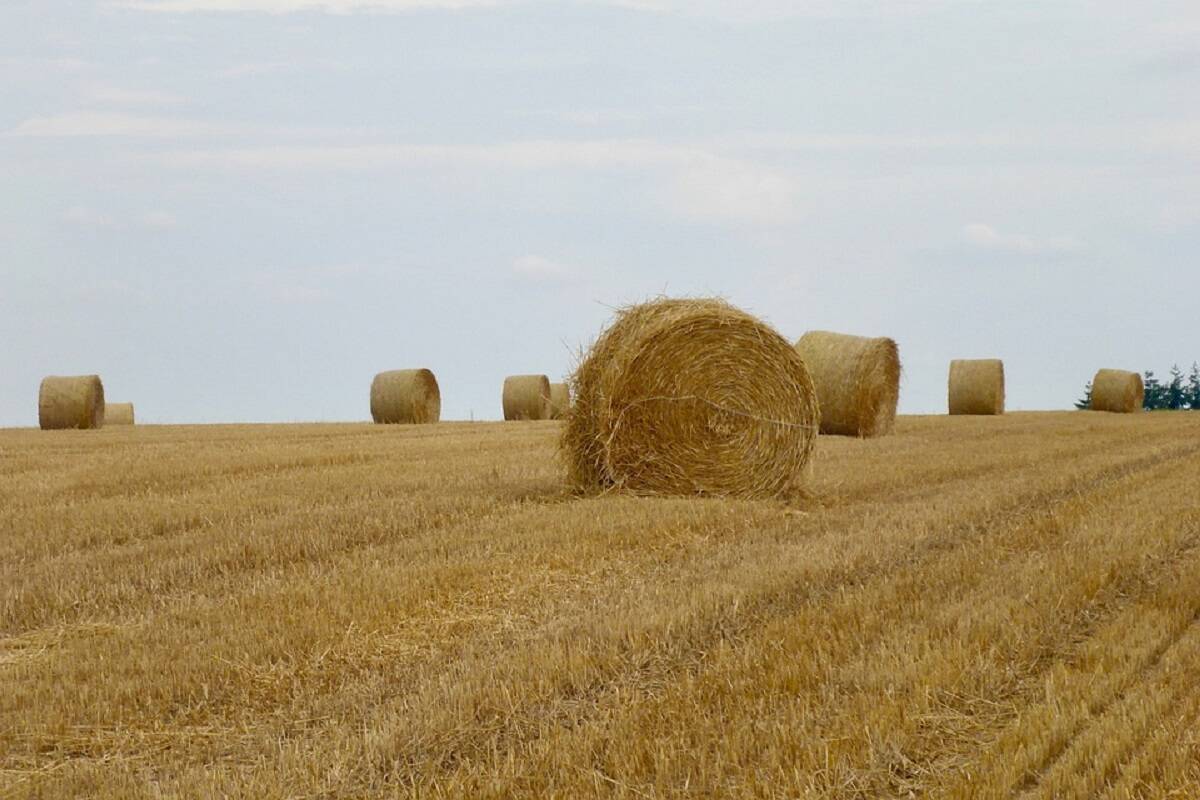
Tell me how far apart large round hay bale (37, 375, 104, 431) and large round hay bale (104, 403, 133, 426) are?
6.57m

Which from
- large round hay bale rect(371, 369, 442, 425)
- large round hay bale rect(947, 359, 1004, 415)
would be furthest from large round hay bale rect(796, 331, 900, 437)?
large round hay bale rect(371, 369, 442, 425)

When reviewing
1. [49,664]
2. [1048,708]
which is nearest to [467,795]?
[1048,708]

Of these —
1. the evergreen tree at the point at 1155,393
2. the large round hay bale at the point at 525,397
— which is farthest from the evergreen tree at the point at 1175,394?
the large round hay bale at the point at 525,397

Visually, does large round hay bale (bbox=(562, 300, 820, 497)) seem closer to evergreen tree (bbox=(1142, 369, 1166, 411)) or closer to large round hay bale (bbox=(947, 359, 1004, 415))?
large round hay bale (bbox=(947, 359, 1004, 415))

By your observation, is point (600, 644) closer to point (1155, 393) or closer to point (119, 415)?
point (119, 415)

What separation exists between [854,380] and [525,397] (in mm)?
11035

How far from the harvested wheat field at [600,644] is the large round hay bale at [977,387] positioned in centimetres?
1667

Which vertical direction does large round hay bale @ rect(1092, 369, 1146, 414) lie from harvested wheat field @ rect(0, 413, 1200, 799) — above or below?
above

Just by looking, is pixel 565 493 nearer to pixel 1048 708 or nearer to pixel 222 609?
pixel 222 609

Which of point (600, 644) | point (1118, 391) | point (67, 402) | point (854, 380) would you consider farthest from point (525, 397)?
point (600, 644)

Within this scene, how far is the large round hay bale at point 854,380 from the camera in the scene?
20172 millimetres

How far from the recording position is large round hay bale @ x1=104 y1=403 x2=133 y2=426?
33125mm

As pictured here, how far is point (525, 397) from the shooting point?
29625 mm

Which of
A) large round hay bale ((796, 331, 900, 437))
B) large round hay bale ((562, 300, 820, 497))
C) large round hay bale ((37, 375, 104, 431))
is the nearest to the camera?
large round hay bale ((562, 300, 820, 497))
